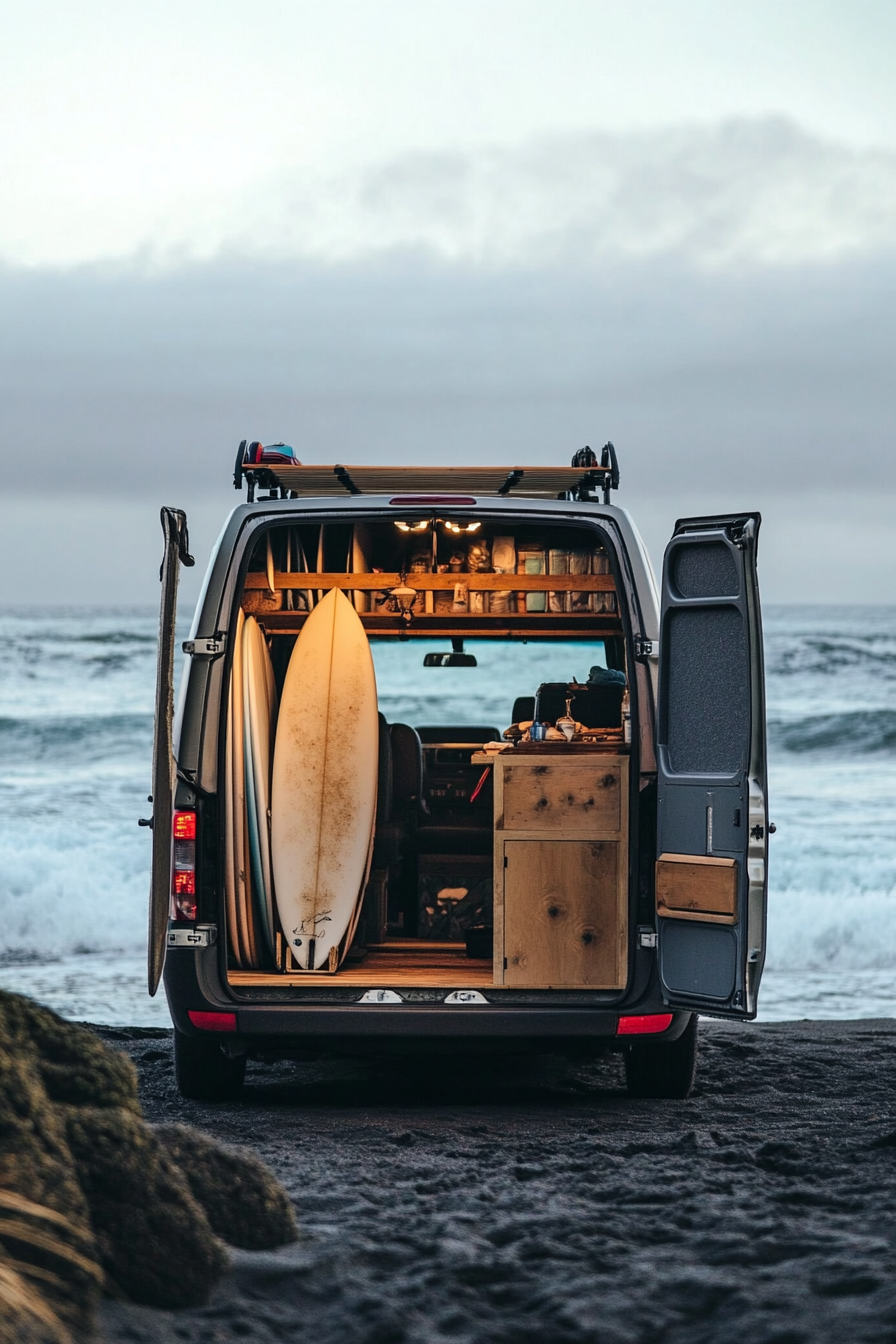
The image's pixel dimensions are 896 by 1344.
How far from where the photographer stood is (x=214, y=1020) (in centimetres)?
486

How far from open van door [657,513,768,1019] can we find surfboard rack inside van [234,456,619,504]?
0.81 metres

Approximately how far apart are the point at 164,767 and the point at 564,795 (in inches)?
58.3

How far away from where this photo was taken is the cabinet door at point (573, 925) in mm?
5293

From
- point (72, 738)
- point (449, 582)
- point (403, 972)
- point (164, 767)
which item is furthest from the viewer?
point (72, 738)

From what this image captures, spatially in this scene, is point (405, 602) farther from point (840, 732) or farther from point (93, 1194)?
point (840, 732)

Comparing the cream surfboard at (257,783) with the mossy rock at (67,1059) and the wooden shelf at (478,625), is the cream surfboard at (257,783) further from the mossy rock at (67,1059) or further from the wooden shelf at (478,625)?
the mossy rock at (67,1059)

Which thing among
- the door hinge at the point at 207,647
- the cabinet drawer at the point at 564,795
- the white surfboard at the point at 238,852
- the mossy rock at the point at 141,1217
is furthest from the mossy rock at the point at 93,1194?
the cabinet drawer at the point at 564,795

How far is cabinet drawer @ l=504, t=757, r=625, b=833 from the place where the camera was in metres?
5.30

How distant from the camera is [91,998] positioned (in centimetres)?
866

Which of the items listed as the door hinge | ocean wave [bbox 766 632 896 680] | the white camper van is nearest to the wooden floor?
the white camper van

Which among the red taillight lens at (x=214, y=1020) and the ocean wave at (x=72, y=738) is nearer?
the red taillight lens at (x=214, y=1020)

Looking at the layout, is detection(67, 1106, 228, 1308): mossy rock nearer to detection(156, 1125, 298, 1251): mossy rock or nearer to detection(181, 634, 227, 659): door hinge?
detection(156, 1125, 298, 1251): mossy rock

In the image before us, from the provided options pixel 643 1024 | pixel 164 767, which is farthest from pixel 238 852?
pixel 643 1024

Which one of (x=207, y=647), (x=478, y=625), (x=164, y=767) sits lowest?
(x=164, y=767)
